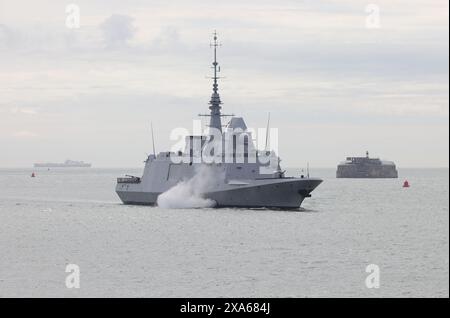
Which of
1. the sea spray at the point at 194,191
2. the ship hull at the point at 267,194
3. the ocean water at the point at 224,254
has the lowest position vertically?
the ocean water at the point at 224,254

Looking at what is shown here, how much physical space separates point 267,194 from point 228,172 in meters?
3.34

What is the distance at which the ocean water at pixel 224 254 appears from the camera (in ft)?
111

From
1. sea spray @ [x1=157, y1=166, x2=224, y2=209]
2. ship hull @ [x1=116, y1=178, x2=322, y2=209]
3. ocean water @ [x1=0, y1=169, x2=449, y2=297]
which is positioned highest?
sea spray @ [x1=157, y1=166, x2=224, y2=209]

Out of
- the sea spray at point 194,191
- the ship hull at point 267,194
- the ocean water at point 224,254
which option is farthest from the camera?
the sea spray at point 194,191

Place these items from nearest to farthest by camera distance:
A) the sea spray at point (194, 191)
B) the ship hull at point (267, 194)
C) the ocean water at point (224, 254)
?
1. the ocean water at point (224, 254)
2. the ship hull at point (267, 194)
3. the sea spray at point (194, 191)

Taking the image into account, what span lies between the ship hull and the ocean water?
107 centimetres

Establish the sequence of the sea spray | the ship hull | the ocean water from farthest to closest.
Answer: the sea spray < the ship hull < the ocean water

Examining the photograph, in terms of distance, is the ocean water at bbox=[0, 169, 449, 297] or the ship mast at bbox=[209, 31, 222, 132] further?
the ship mast at bbox=[209, 31, 222, 132]

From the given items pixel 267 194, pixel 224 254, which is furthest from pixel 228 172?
pixel 224 254

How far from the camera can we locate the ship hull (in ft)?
216

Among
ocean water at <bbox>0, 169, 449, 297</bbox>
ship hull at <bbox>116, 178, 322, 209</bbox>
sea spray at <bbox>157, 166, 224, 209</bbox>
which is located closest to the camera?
ocean water at <bbox>0, 169, 449, 297</bbox>

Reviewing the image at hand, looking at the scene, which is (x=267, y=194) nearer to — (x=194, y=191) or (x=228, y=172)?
(x=228, y=172)

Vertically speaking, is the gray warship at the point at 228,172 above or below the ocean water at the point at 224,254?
above

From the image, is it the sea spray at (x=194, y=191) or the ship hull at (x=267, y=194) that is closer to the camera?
the ship hull at (x=267, y=194)
